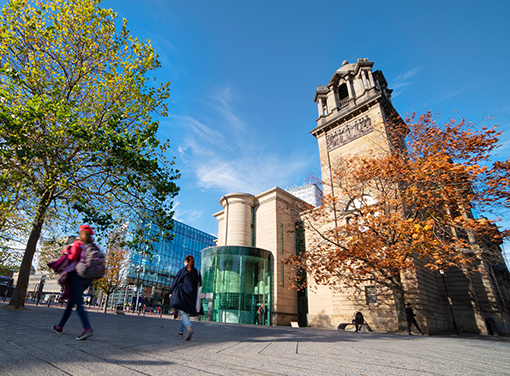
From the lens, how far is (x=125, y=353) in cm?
345

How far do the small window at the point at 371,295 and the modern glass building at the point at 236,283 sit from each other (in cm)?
1096

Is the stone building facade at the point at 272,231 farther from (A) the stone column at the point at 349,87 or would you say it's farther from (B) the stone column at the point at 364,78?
(B) the stone column at the point at 364,78

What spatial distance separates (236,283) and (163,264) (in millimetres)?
43806

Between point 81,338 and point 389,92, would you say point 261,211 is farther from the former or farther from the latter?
point 81,338

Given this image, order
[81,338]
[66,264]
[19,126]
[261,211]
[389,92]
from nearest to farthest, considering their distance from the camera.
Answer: [81,338], [66,264], [19,126], [389,92], [261,211]

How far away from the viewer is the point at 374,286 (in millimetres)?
20781

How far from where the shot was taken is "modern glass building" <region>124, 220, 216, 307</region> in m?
59.6

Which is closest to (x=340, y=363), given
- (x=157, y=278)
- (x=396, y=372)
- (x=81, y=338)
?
(x=396, y=372)

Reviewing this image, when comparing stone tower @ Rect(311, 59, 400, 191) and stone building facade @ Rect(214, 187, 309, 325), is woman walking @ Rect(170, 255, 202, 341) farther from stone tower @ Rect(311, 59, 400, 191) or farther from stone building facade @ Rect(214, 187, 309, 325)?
stone building facade @ Rect(214, 187, 309, 325)

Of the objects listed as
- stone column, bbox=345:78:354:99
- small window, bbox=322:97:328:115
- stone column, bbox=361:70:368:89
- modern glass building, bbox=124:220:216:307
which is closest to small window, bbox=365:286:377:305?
stone column, bbox=345:78:354:99

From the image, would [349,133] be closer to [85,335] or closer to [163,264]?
[85,335]

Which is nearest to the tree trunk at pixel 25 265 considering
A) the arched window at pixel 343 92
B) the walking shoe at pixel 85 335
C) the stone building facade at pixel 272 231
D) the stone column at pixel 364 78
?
the walking shoe at pixel 85 335

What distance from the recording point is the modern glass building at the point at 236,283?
27.1m

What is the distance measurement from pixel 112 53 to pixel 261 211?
2470 centimetres
